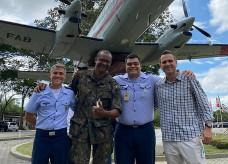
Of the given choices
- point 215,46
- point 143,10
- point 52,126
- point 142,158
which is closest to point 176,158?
point 142,158

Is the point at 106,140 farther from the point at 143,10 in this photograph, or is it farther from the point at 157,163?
the point at 143,10

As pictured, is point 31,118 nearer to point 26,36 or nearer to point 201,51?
point 26,36

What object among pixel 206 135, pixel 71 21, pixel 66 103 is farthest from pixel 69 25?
pixel 206 135

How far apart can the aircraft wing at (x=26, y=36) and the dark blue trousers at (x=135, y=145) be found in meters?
8.34

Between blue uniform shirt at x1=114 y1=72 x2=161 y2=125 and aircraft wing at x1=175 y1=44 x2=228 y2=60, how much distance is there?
9890mm

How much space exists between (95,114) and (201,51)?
11.8 metres

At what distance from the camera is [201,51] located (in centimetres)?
1323

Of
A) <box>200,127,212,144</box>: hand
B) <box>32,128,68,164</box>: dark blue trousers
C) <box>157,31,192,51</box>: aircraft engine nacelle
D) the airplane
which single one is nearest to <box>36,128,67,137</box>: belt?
<box>32,128,68,164</box>: dark blue trousers

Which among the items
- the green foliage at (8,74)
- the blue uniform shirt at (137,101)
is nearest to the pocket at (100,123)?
the blue uniform shirt at (137,101)

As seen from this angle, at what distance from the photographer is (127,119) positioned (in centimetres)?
330

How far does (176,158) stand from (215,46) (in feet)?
37.3

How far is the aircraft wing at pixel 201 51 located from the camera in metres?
12.9

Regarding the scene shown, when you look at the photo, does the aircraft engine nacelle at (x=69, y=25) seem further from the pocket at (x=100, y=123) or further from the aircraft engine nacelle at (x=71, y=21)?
the pocket at (x=100, y=123)

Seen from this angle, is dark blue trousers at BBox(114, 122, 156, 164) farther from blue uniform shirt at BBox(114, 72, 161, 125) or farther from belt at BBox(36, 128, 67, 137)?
belt at BBox(36, 128, 67, 137)
